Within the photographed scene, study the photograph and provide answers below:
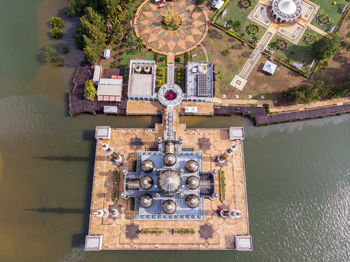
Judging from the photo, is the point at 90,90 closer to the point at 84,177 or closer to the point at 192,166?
the point at 84,177

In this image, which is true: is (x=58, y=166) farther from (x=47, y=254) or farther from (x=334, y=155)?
(x=334, y=155)

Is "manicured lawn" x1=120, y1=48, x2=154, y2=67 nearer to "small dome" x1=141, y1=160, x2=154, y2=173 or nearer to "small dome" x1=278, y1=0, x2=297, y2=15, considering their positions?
"small dome" x1=141, y1=160, x2=154, y2=173

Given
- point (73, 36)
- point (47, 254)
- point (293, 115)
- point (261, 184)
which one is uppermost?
point (73, 36)

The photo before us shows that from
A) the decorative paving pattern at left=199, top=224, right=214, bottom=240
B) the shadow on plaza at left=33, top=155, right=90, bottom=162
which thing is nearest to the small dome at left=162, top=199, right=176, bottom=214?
the decorative paving pattern at left=199, top=224, right=214, bottom=240

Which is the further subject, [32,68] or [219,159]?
[32,68]

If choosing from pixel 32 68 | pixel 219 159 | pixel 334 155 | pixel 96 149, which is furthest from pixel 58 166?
pixel 334 155
